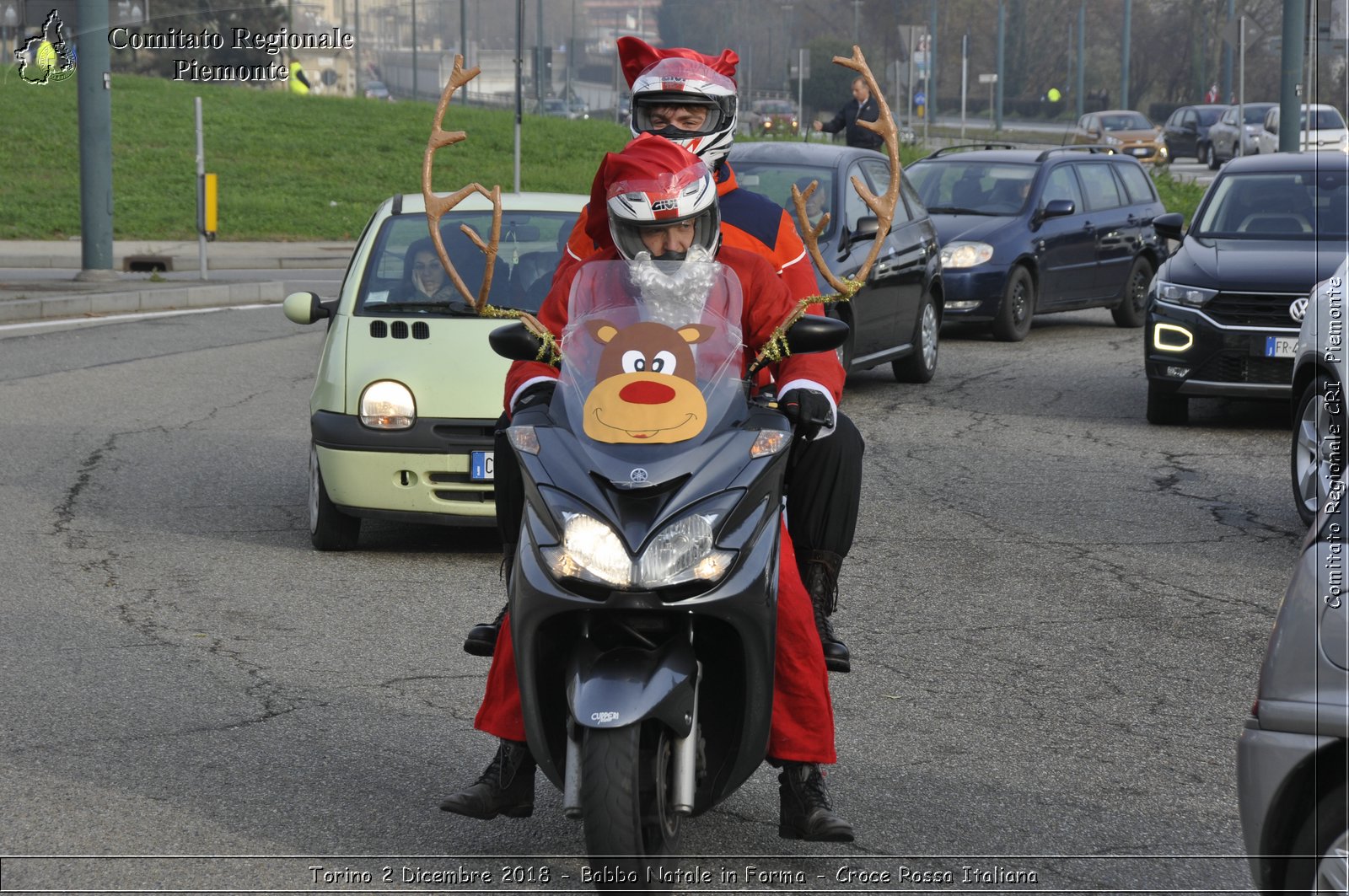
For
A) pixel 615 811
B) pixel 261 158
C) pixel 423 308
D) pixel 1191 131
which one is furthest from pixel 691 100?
pixel 1191 131

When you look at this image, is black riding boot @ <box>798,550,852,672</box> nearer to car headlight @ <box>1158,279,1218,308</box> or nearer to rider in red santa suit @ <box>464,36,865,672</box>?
rider in red santa suit @ <box>464,36,865,672</box>

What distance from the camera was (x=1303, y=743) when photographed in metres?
3.29

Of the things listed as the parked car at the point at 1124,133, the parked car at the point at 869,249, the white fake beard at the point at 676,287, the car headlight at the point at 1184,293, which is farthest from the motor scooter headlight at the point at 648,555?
the parked car at the point at 1124,133

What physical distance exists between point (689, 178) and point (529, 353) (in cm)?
57

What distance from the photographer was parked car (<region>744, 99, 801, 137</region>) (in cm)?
4241

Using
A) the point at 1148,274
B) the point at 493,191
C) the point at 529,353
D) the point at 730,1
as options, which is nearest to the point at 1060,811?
the point at 529,353

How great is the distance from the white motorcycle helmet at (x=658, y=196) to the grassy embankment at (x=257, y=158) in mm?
24845

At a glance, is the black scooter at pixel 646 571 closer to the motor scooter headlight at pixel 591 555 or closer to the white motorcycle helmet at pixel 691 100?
the motor scooter headlight at pixel 591 555

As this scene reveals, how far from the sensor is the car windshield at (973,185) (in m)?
17.1

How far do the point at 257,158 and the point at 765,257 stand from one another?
107ft

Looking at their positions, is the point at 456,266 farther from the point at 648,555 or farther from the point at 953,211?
the point at 953,211

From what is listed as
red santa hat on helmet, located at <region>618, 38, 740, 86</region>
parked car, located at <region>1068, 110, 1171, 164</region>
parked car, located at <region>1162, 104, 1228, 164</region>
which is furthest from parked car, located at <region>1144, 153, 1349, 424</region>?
parked car, located at <region>1162, 104, 1228, 164</region>

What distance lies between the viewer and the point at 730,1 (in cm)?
8775

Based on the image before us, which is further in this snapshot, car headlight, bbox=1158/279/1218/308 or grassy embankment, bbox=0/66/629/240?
grassy embankment, bbox=0/66/629/240
